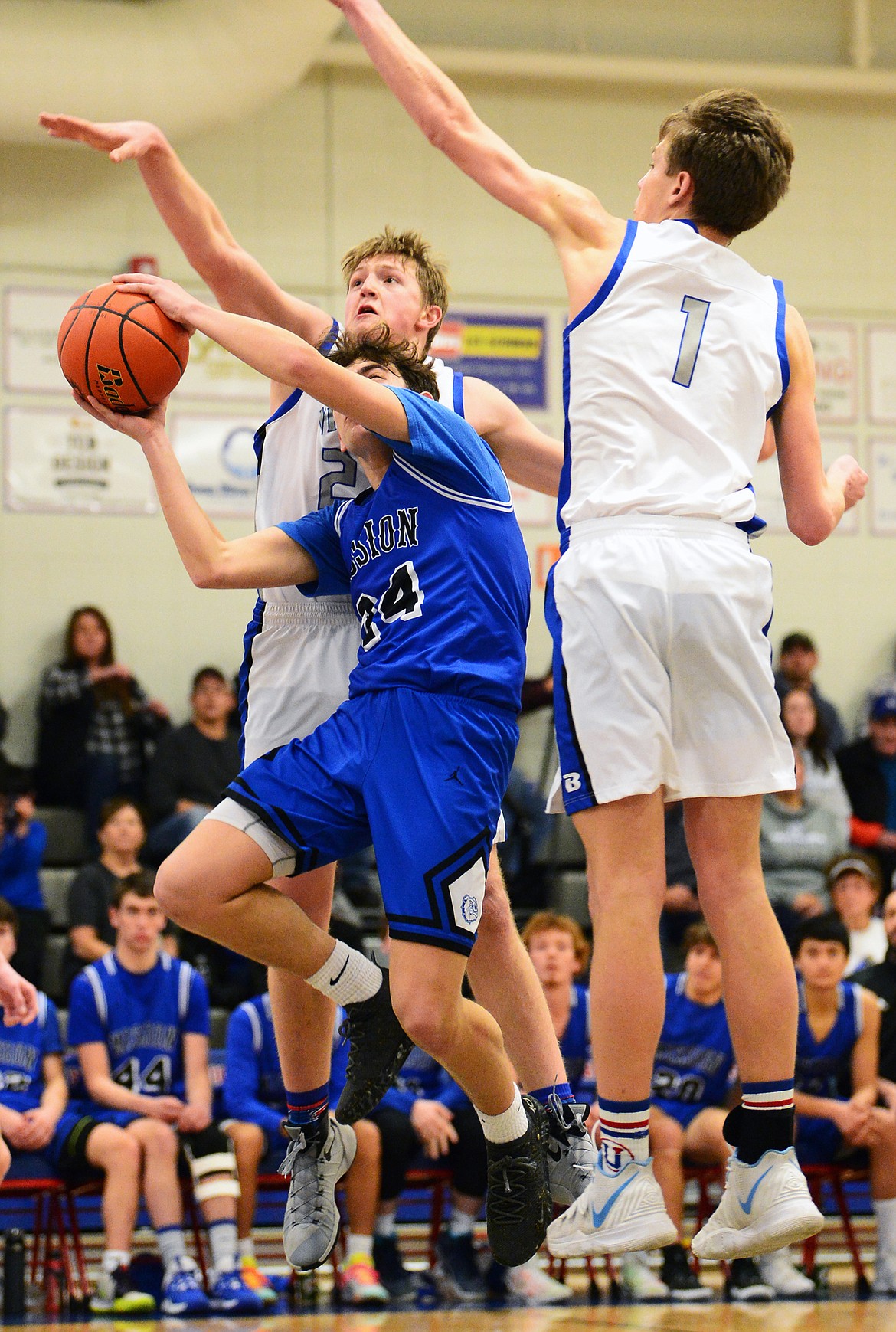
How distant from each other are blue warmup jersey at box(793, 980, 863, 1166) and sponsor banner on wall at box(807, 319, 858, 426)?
288 inches

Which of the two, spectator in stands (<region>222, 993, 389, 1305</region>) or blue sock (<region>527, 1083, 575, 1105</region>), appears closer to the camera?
blue sock (<region>527, 1083, 575, 1105</region>)

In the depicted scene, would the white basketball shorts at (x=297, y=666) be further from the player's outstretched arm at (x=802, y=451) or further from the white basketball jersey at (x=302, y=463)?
the player's outstretched arm at (x=802, y=451)

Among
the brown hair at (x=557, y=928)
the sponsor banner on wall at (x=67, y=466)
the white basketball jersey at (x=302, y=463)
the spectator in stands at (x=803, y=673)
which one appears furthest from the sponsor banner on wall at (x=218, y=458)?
the white basketball jersey at (x=302, y=463)

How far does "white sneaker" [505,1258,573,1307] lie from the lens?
8.50 meters

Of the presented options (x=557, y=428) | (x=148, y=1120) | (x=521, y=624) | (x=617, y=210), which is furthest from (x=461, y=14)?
(x=521, y=624)

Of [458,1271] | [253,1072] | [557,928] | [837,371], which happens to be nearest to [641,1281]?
[458,1271]

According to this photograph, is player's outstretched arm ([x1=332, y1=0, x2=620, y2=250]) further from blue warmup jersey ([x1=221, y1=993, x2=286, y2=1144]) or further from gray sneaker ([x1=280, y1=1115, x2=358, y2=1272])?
blue warmup jersey ([x1=221, y1=993, x2=286, y2=1144])

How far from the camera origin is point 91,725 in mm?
12438

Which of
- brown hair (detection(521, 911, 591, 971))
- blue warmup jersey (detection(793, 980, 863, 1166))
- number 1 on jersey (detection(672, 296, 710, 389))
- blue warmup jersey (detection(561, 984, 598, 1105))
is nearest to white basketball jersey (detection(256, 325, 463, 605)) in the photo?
number 1 on jersey (detection(672, 296, 710, 389))

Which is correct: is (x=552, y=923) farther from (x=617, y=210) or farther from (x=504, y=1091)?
(x=617, y=210)

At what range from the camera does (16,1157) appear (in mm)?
8672

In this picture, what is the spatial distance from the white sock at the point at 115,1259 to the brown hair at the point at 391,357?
529cm

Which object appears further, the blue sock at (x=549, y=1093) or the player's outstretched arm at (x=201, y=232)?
the blue sock at (x=549, y=1093)

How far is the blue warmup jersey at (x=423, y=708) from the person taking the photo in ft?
15.4
